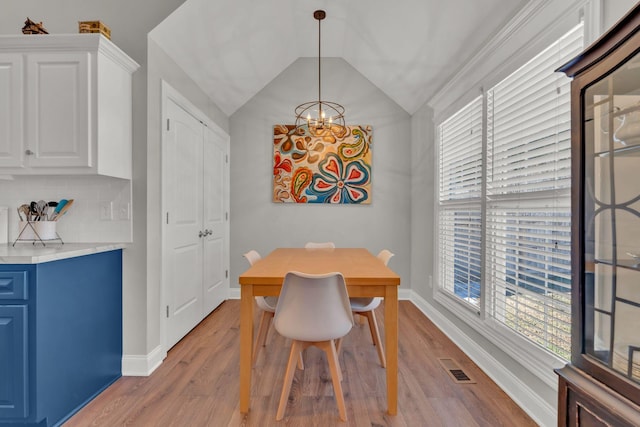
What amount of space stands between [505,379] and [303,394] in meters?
1.27

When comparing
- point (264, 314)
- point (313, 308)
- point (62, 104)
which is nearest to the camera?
point (313, 308)

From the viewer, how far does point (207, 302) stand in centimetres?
362

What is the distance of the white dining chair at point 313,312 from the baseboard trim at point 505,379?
40.4 inches

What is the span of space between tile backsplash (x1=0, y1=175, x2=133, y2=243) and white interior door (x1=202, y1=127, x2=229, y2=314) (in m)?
1.18

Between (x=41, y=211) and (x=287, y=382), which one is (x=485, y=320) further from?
(x=41, y=211)

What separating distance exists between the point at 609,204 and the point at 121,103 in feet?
8.53

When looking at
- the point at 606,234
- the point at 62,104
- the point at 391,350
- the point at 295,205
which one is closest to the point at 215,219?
the point at 295,205

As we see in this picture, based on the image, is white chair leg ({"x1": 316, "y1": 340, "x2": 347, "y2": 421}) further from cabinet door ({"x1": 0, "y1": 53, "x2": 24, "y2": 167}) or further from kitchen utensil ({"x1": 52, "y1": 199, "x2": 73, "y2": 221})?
cabinet door ({"x1": 0, "y1": 53, "x2": 24, "y2": 167})

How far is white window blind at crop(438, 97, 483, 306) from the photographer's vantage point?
2.65 metres

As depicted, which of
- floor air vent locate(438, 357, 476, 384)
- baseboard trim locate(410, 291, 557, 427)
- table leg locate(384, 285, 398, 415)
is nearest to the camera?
baseboard trim locate(410, 291, 557, 427)

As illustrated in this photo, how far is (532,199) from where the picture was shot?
1.92 meters

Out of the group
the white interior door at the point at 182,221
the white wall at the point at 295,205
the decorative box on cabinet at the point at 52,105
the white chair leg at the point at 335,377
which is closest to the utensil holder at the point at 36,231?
the decorative box on cabinet at the point at 52,105

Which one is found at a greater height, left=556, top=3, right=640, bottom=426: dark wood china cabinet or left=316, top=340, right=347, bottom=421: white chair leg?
left=556, top=3, right=640, bottom=426: dark wood china cabinet

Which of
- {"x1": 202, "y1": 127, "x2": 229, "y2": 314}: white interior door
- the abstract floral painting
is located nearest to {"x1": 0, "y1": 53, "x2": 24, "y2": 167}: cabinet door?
{"x1": 202, "y1": 127, "x2": 229, "y2": 314}: white interior door
